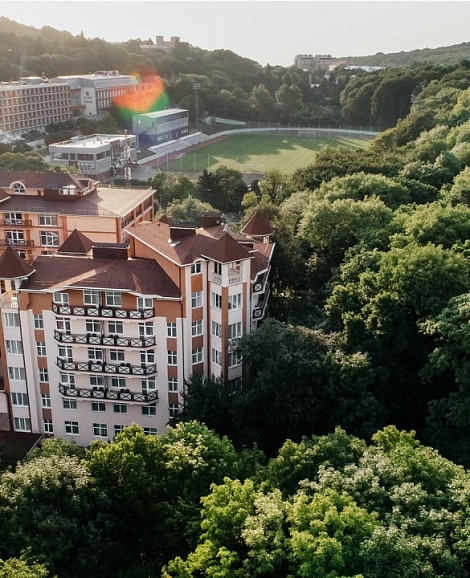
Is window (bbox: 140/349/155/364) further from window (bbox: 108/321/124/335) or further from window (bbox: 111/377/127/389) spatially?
window (bbox: 111/377/127/389)

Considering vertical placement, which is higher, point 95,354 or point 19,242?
point 19,242

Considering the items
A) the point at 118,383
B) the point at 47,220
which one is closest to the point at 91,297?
the point at 118,383

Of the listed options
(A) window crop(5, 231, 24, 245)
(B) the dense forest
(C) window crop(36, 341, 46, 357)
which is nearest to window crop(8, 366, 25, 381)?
(C) window crop(36, 341, 46, 357)

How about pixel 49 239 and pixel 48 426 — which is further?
pixel 49 239

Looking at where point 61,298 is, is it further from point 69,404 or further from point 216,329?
point 216,329

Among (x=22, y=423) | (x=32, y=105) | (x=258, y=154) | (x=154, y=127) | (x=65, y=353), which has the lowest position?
(x=22, y=423)

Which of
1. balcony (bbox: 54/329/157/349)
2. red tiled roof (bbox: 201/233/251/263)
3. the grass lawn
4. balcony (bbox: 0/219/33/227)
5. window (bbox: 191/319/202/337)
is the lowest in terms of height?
the grass lawn

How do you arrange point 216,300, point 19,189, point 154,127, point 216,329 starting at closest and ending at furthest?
point 216,300 → point 216,329 → point 19,189 → point 154,127
